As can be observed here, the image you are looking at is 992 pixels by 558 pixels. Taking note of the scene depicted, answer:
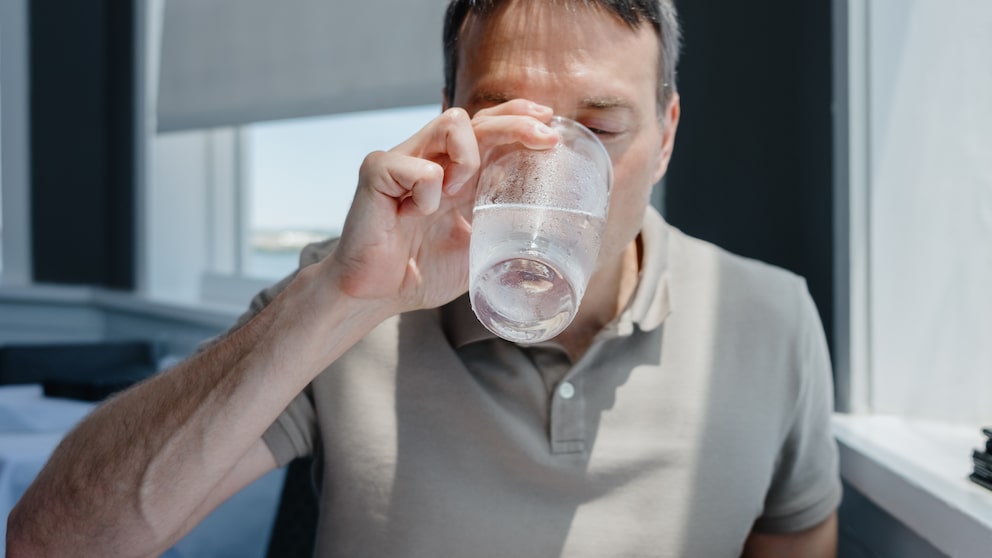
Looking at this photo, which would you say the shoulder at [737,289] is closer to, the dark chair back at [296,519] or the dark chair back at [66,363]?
the dark chair back at [296,519]

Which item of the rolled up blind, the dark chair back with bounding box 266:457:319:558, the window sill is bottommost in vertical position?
the dark chair back with bounding box 266:457:319:558

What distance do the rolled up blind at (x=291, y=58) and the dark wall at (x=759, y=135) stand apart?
737 mm

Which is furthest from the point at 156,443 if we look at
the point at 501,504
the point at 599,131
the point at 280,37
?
the point at 280,37

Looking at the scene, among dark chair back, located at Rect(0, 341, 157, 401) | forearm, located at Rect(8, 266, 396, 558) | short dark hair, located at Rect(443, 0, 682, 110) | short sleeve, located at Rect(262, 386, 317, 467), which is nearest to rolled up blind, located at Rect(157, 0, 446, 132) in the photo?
dark chair back, located at Rect(0, 341, 157, 401)

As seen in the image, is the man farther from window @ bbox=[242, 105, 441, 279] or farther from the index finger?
window @ bbox=[242, 105, 441, 279]

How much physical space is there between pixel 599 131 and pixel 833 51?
0.75m

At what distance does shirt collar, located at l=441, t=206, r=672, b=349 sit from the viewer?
1040 millimetres

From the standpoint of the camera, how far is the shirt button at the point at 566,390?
102 centimetres

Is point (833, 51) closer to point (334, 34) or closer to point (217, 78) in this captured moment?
point (334, 34)

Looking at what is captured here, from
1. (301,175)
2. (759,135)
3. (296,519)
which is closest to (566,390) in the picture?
(296,519)

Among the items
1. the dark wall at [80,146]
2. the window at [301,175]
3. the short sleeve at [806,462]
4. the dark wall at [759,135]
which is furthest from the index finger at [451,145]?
the dark wall at [80,146]

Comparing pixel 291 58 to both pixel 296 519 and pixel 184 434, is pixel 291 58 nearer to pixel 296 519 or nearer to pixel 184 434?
pixel 296 519

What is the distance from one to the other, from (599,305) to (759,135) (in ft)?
2.31

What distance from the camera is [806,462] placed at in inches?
43.9
